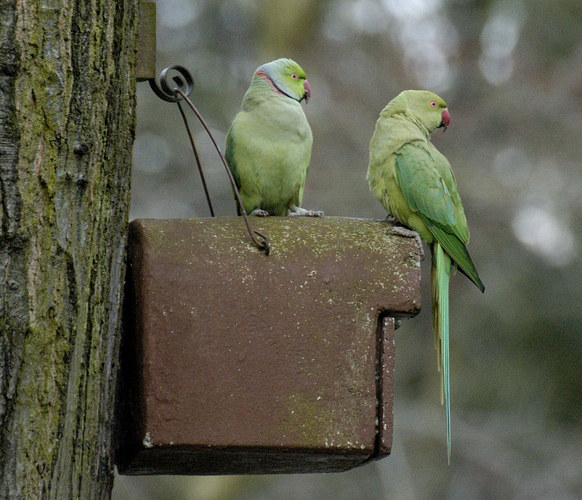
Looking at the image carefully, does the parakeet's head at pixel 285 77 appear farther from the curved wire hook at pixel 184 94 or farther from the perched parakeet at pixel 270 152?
the curved wire hook at pixel 184 94

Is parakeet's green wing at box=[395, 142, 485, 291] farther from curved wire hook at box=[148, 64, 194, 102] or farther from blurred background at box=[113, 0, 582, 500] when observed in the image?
blurred background at box=[113, 0, 582, 500]

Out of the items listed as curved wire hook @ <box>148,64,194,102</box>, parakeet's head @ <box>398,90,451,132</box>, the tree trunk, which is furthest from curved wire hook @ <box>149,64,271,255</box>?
parakeet's head @ <box>398,90,451,132</box>

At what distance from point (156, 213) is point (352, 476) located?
337 cm

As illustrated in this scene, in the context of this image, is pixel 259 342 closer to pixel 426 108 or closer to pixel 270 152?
pixel 270 152

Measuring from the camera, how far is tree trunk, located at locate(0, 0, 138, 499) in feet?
6.12

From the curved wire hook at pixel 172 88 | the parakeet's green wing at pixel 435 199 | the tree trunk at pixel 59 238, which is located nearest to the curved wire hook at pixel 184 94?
the curved wire hook at pixel 172 88

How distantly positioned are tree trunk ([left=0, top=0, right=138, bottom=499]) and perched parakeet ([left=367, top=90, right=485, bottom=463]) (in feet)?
4.13

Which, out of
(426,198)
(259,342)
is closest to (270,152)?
(426,198)

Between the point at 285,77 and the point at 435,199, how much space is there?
2.69 feet

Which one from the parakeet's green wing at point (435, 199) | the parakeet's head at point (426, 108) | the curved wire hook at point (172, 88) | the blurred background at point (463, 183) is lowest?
the blurred background at point (463, 183)

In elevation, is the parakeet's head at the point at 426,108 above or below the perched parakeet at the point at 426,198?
above

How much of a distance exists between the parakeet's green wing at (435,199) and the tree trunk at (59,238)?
1266 mm

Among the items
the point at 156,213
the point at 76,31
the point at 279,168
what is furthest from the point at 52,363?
the point at 156,213

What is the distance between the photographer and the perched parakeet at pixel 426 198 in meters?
3.14
